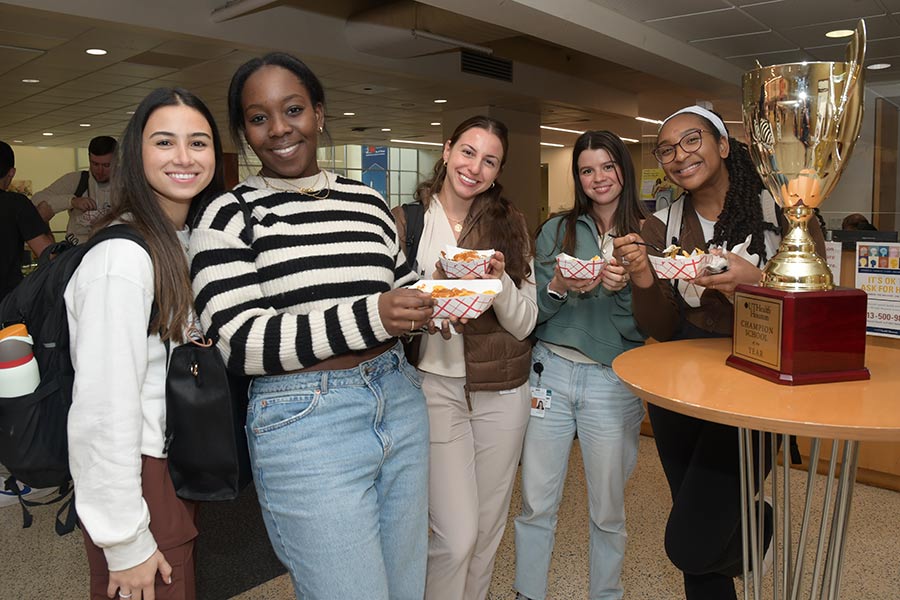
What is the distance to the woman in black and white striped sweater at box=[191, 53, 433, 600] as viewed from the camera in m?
1.29

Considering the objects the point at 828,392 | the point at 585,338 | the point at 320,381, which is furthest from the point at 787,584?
the point at 320,381

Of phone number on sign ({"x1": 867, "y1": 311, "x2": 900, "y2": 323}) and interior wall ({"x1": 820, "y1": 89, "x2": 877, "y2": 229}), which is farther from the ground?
interior wall ({"x1": 820, "y1": 89, "x2": 877, "y2": 229})

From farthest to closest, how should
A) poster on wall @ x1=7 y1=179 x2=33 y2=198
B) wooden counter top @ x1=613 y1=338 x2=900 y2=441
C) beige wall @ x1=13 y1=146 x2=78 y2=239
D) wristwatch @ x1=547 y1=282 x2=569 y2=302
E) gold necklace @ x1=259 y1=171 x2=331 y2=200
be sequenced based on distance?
beige wall @ x1=13 y1=146 x2=78 y2=239 < poster on wall @ x1=7 y1=179 x2=33 y2=198 < wristwatch @ x1=547 y1=282 x2=569 y2=302 < gold necklace @ x1=259 y1=171 x2=331 y2=200 < wooden counter top @ x1=613 y1=338 x2=900 y2=441

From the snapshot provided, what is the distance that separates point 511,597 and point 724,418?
164 cm

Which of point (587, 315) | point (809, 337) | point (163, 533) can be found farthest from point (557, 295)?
point (163, 533)

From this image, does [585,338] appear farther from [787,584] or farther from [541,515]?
[787,584]

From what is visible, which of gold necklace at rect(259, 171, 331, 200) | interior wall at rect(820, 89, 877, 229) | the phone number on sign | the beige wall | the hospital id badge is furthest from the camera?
the beige wall

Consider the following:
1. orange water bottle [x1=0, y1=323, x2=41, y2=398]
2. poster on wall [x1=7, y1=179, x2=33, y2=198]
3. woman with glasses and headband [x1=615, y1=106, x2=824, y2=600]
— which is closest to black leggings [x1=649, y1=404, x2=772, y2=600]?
woman with glasses and headband [x1=615, y1=106, x2=824, y2=600]

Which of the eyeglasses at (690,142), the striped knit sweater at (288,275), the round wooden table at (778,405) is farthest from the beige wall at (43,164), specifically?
the round wooden table at (778,405)

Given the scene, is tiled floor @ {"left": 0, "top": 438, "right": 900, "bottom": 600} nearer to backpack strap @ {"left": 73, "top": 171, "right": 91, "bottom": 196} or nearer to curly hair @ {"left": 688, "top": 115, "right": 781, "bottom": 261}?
curly hair @ {"left": 688, "top": 115, "right": 781, "bottom": 261}

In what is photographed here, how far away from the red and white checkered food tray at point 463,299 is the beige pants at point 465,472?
0.49 metres

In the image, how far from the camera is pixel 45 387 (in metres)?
1.23

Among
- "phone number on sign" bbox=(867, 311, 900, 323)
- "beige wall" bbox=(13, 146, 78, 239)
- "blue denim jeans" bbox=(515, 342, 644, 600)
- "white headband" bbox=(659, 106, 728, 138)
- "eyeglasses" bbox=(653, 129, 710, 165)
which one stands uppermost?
"beige wall" bbox=(13, 146, 78, 239)

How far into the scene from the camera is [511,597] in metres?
2.49
